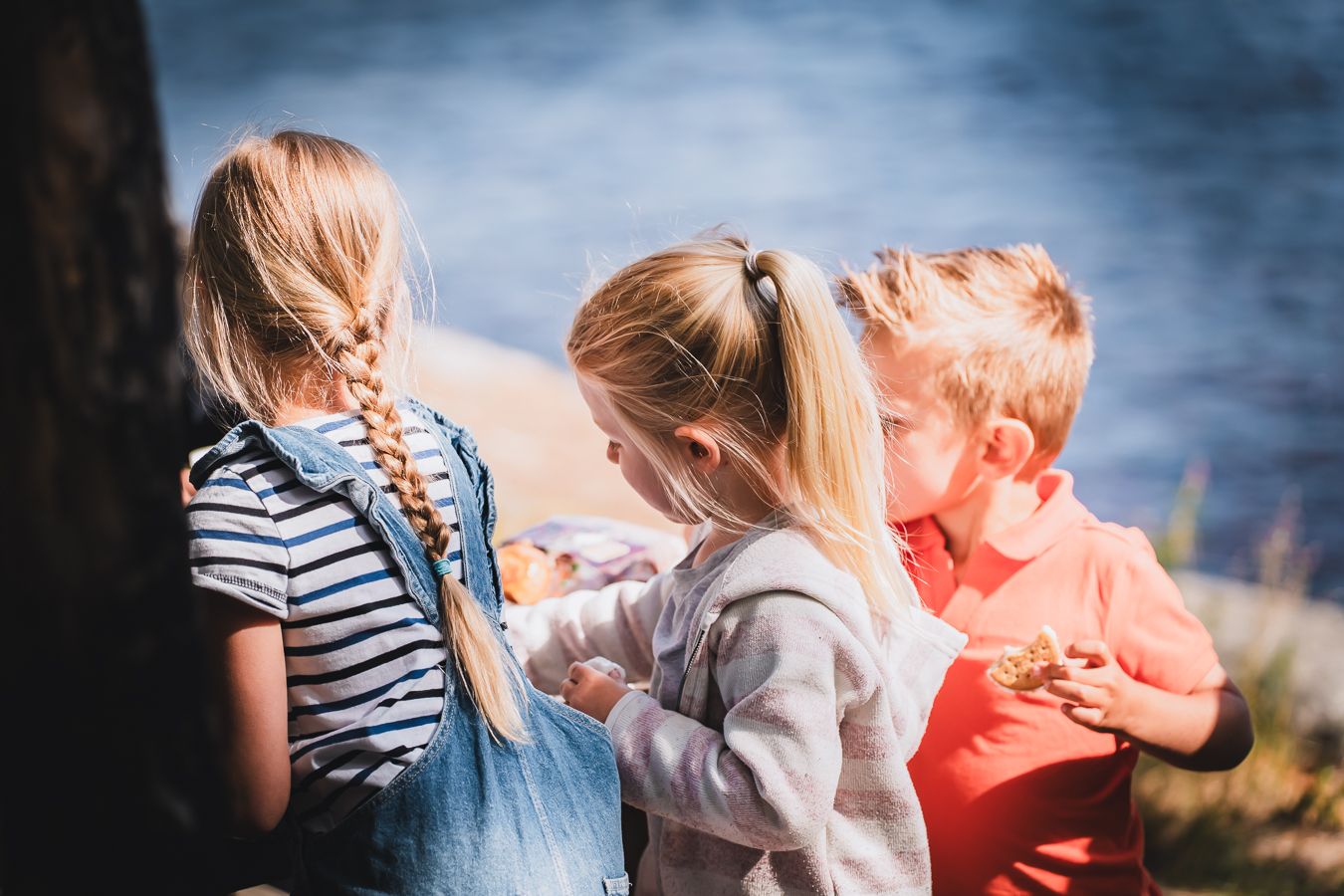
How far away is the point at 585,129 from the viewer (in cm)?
1342

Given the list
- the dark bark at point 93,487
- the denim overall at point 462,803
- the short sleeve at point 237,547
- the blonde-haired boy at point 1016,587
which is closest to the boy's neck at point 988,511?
the blonde-haired boy at point 1016,587

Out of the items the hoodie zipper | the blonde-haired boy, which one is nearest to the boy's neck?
the blonde-haired boy

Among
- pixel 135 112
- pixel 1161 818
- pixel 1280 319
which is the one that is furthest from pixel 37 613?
pixel 1280 319

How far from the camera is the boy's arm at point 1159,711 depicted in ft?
4.79

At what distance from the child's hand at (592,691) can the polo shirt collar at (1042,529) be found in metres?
0.74

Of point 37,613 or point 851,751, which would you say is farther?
point 851,751

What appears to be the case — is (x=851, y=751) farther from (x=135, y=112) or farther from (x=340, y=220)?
(x=135, y=112)

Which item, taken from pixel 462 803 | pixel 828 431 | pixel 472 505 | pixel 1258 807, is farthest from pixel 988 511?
pixel 1258 807

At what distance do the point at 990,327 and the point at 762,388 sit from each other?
617 millimetres

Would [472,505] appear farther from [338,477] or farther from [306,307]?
[306,307]

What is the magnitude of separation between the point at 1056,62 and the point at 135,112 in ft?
39.7

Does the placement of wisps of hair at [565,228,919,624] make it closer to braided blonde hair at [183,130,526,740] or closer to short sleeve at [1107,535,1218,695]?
braided blonde hair at [183,130,526,740]

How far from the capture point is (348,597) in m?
1.19

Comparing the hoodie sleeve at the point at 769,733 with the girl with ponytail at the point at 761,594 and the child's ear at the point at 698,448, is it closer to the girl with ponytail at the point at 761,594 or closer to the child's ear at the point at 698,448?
the girl with ponytail at the point at 761,594
